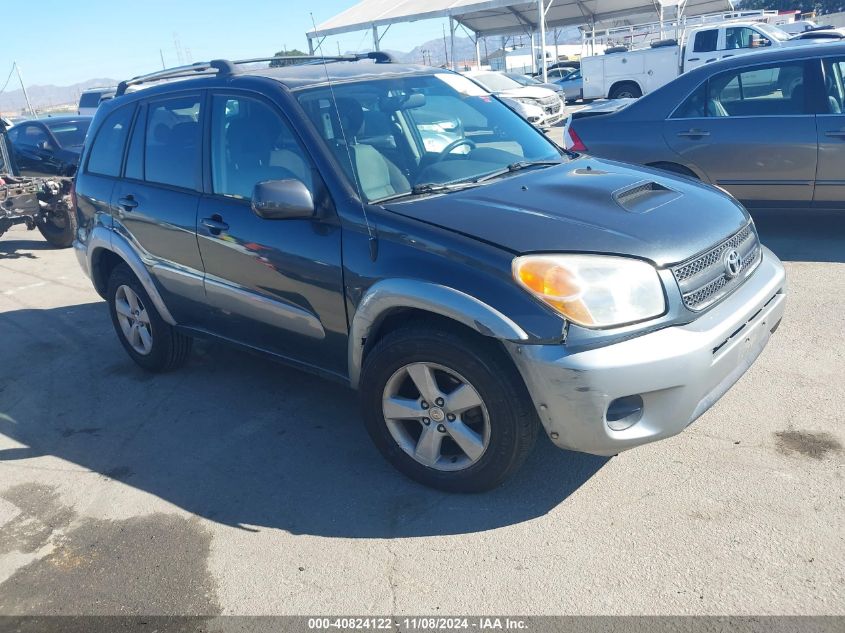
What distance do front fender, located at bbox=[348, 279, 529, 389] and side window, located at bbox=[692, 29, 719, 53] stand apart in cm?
1918

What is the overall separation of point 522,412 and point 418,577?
2.43 ft

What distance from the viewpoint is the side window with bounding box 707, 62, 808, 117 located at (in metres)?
6.32

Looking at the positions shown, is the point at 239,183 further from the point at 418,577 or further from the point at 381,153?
the point at 418,577

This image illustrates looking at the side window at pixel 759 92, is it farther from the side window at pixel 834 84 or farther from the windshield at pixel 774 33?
the windshield at pixel 774 33

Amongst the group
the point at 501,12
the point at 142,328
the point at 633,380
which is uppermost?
the point at 501,12

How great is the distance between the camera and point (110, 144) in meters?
5.13

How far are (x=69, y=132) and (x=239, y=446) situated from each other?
11.2 metres

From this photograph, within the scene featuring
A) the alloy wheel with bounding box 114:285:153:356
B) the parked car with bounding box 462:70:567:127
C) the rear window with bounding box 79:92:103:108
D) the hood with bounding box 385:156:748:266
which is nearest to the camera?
the hood with bounding box 385:156:748:266

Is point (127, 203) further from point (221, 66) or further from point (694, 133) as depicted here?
point (694, 133)

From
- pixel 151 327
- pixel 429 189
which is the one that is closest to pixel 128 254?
pixel 151 327

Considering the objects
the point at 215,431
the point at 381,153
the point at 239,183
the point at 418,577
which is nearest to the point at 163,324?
the point at 215,431

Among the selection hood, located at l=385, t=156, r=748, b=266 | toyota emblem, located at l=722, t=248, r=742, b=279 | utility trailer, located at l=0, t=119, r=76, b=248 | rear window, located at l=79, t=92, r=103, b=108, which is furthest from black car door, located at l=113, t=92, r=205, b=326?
rear window, located at l=79, t=92, r=103, b=108

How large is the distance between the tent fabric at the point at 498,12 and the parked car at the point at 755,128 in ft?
62.4

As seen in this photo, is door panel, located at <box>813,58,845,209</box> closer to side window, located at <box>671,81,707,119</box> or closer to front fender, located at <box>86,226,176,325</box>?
side window, located at <box>671,81,707,119</box>
